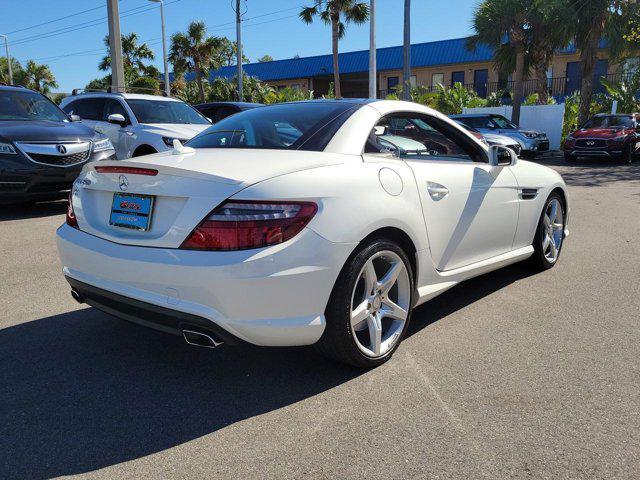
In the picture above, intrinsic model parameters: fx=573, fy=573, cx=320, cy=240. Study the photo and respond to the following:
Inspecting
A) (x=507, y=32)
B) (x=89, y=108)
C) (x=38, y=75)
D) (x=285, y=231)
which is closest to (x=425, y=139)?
(x=285, y=231)

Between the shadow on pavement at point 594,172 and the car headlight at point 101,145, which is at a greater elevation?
the car headlight at point 101,145

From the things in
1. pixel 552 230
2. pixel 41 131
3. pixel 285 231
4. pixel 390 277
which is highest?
pixel 41 131

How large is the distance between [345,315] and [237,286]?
62 cm

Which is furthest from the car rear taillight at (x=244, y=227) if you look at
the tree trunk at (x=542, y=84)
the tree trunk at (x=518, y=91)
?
the tree trunk at (x=542, y=84)

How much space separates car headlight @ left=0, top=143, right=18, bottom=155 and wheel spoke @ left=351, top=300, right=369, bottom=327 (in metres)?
6.31

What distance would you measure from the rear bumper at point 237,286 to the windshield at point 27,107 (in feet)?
→ 22.6

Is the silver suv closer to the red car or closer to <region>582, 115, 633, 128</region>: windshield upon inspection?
the red car

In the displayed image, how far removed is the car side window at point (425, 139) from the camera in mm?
3768

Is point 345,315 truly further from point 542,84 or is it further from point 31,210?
point 542,84

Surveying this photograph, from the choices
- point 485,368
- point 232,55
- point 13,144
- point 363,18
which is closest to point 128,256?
point 485,368

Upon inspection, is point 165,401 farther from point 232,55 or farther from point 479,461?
point 232,55

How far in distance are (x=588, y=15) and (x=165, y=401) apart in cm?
2511

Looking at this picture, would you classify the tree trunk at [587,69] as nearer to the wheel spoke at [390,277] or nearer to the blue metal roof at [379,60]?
the blue metal roof at [379,60]

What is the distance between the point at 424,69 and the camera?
40969 mm
